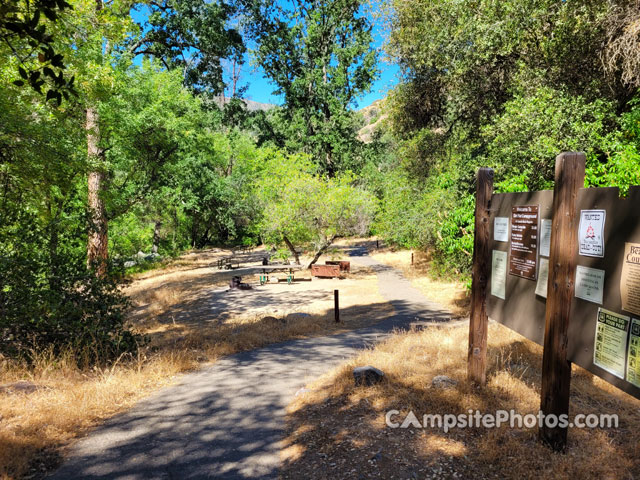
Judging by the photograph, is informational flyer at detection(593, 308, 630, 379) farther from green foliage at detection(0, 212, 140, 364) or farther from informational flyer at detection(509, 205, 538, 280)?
green foliage at detection(0, 212, 140, 364)

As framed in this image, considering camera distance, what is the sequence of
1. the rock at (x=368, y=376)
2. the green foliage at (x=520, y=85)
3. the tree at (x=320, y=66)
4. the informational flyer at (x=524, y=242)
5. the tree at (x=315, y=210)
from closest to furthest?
the informational flyer at (x=524, y=242) → the rock at (x=368, y=376) → the green foliage at (x=520, y=85) → the tree at (x=315, y=210) → the tree at (x=320, y=66)

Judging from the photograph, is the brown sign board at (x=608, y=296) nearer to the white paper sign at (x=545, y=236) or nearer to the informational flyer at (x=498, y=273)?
the white paper sign at (x=545, y=236)

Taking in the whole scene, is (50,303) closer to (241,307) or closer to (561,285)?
(561,285)

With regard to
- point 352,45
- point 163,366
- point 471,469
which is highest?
point 352,45

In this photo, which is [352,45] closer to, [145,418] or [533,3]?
[533,3]

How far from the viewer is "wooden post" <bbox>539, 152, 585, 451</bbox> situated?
3.41m

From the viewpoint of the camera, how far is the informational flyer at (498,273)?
14.9ft

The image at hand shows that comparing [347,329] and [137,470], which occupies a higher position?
[137,470]

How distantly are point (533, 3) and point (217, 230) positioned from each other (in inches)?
1601

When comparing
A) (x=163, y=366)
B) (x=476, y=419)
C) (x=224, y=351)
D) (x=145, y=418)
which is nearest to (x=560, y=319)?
(x=476, y=419)

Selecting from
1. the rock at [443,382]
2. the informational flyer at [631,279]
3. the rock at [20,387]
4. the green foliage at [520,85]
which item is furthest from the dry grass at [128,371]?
the green foliage at [520,85]

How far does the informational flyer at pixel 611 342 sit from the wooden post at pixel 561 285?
35 cm

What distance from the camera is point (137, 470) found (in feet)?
12.3

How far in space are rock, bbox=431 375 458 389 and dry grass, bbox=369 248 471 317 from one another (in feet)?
26.2
